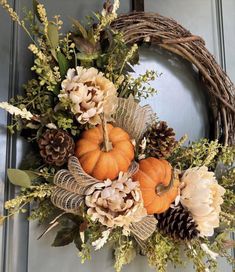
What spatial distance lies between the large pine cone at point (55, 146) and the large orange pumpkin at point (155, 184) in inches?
5.8

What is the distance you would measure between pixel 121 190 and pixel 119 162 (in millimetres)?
56

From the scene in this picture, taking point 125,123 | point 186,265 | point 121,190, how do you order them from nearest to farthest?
point 121,190
point 125,123
point 186,265

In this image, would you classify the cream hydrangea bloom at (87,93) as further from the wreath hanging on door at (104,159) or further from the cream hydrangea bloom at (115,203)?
the cream hydrangea bloom at (115,203)

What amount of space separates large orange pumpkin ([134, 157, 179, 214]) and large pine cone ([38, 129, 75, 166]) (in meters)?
0.15

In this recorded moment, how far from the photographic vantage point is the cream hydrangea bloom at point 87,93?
79 cm

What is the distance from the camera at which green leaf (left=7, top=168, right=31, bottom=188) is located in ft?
2.51

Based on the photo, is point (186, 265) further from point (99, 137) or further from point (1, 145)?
point (1, 145)

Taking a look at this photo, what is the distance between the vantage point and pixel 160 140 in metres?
0.85

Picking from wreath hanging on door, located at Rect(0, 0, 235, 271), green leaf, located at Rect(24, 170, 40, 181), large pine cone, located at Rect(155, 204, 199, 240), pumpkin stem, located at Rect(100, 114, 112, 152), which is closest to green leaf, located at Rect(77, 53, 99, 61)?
wreath hanging on door, located at Rect(0, 0, 235, 271)

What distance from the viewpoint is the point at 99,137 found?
2.68 feet

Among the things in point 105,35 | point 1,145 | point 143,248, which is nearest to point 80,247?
point 143,248

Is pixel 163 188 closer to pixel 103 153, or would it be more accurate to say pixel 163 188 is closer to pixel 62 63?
pixel 103 153

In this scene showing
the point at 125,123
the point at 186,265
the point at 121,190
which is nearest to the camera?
the point at 121,190

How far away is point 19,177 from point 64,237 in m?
0.16
